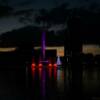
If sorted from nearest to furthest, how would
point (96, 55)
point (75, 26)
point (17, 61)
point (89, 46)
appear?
point (75, 26)
point (17, 61)
point (96, 55)
point (89, 46)

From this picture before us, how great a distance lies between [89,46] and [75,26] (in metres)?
70.2

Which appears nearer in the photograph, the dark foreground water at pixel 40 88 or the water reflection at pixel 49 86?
the dark foreground water at pixel 40 88

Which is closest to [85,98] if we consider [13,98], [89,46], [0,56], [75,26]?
[13,98]

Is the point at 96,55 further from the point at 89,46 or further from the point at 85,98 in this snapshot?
the point at 85,98

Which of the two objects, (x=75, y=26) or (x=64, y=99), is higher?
(x=75, y=26)

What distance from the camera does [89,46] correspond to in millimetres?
129500

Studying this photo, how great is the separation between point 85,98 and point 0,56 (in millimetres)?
93095

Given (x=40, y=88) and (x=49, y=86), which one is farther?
(x=49, y=86)

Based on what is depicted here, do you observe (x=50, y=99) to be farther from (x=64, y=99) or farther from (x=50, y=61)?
(x=50, y=61)

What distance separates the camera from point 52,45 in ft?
455

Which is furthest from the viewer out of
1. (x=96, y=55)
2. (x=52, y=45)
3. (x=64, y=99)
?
(x=52, y=45)

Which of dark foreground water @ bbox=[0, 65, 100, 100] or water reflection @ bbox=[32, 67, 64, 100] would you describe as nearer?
dark foreground water @ bbox=[0, 65, 100, 100]

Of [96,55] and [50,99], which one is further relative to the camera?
[96,55]

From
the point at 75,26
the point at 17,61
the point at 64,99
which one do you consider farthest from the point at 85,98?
the point at 17,61
